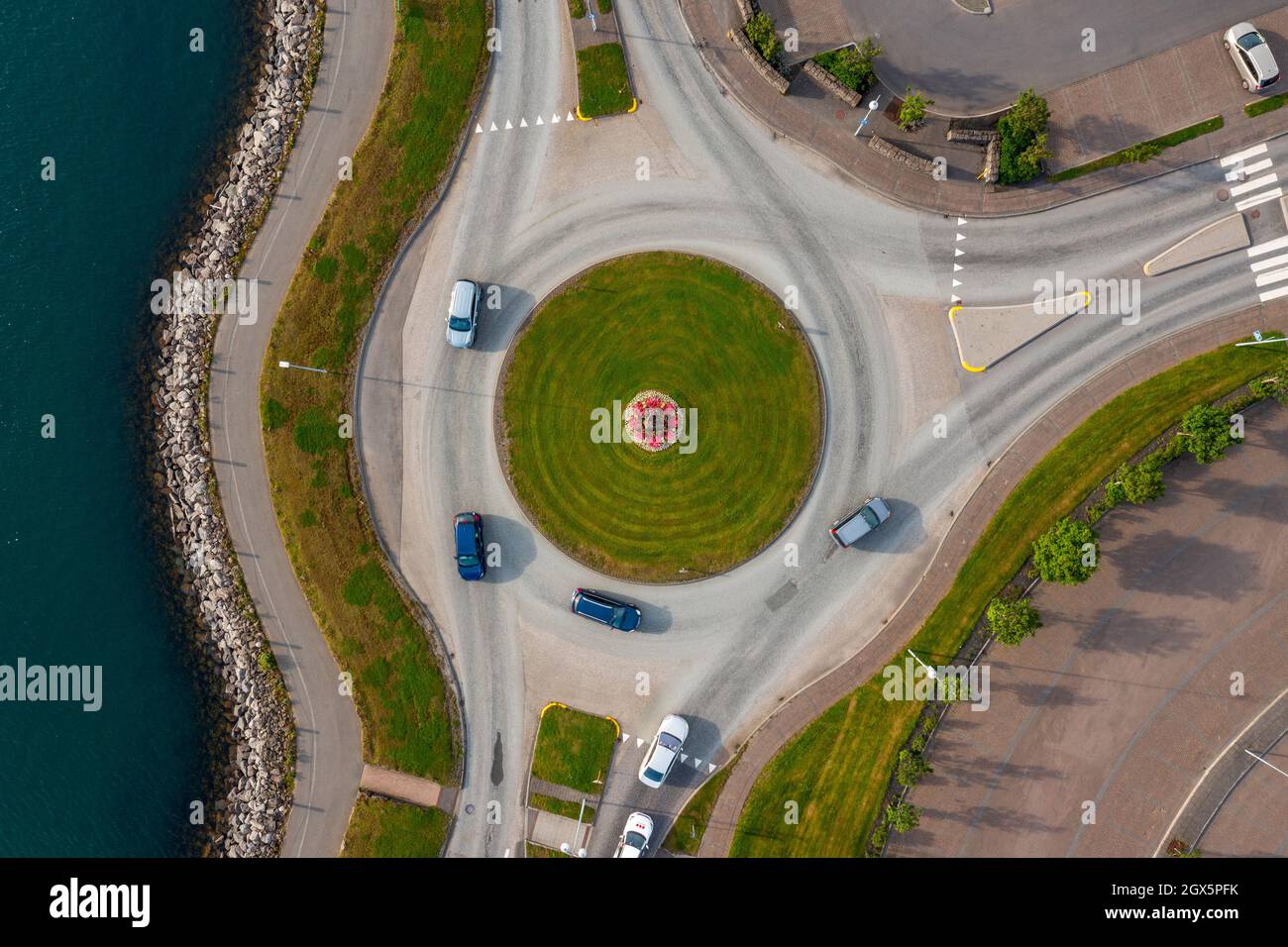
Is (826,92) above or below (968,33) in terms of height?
below

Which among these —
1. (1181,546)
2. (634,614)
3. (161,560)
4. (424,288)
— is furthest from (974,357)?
(161,560)

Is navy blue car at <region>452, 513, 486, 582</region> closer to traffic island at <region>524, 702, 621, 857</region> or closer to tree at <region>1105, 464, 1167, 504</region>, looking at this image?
traffic island at <region>524, 702, 621, 857</region>

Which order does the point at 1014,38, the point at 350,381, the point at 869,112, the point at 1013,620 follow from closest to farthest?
the point at 1013,620 → the point at 1014,38 → the point at 869,112 → the point at 350,381

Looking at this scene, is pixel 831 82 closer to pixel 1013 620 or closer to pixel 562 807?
pixel 1013 620

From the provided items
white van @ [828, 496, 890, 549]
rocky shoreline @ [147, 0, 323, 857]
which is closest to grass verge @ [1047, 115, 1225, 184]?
white van @ [828, 496, 890, 549]

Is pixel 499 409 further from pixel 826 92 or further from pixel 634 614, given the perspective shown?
pixel 826 92

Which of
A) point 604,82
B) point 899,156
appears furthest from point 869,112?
point 604,82
